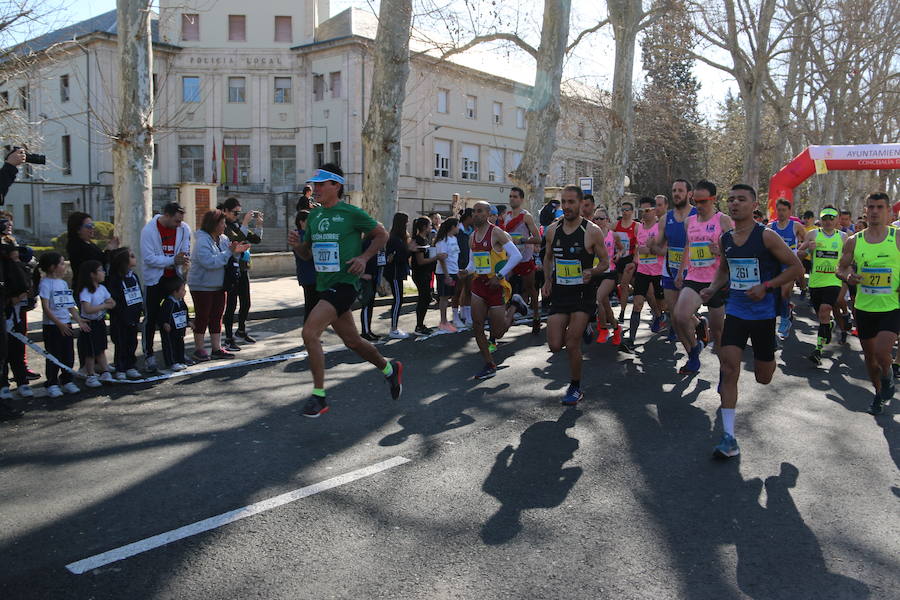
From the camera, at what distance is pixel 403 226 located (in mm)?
10805

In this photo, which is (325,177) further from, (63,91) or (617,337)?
(63,91)

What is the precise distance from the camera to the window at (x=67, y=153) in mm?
41844

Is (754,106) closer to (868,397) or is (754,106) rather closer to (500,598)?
(868,397)

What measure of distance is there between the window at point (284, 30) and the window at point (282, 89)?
93.8 inches

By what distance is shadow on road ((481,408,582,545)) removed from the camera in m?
3.98

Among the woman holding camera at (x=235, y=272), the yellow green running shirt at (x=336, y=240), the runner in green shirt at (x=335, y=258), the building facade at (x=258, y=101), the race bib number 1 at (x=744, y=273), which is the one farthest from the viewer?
the building facade at (x=258, y=101)

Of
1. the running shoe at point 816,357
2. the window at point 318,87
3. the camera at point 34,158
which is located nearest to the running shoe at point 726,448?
the running shoe at point 816,357

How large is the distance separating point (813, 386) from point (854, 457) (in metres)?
2.58

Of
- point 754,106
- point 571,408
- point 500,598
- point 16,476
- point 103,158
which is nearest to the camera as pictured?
point 500,598

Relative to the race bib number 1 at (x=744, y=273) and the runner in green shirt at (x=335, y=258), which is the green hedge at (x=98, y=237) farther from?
the race bib number 1 at (x=744, y=273)

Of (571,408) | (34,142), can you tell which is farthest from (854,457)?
(34,142)

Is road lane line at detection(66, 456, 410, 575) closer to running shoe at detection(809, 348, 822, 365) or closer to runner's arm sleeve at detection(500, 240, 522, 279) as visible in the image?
runner's arm sleeve at detection(500, 240, 522, 279)

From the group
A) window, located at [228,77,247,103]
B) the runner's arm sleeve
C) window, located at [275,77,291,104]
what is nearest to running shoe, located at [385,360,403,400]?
the runner's arm sleeve

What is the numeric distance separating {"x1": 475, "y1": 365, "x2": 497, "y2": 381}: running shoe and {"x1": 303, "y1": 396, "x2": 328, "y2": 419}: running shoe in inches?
81.3
